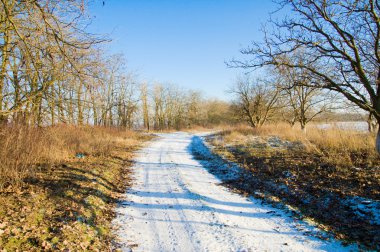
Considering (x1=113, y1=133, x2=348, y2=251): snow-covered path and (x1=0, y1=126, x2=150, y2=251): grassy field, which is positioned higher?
(x1=0, y1=126, x2=150, y2=251): grassy field

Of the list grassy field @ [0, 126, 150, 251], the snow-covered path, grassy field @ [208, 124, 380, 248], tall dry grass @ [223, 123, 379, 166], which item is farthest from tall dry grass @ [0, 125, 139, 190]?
tall dry grass @ [223, 123, 379, 166]

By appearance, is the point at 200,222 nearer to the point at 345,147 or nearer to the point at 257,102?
the point at 345,147

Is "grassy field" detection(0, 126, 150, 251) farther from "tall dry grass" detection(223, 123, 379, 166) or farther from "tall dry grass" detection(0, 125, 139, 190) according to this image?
"tall dry grass" detection(223, 123, 379, 166)

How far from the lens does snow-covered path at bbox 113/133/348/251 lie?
4172mm

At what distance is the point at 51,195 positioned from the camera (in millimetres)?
5668

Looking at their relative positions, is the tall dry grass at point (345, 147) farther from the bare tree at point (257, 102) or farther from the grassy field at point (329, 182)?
the bare tree at point (257, 102)

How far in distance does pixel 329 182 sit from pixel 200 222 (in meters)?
4.19

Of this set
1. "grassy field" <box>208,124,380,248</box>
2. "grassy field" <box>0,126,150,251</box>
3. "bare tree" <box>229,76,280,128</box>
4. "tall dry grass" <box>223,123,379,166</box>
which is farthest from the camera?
"bare tree" <box>229,76,280,128</box>

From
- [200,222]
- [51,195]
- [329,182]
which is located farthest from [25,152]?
[329,182]

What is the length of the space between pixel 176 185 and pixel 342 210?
429 cm

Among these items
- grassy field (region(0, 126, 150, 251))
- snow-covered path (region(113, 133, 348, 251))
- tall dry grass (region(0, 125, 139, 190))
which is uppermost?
tall dry grass (region(0, 125, 139, 190))

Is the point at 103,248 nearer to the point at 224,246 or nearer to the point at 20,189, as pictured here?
the point at 224,246

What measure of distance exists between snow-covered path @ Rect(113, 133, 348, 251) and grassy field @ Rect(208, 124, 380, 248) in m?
0.76

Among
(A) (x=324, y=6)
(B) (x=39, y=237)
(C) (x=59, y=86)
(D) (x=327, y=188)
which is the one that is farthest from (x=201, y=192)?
(A) (x=324, y=6)
